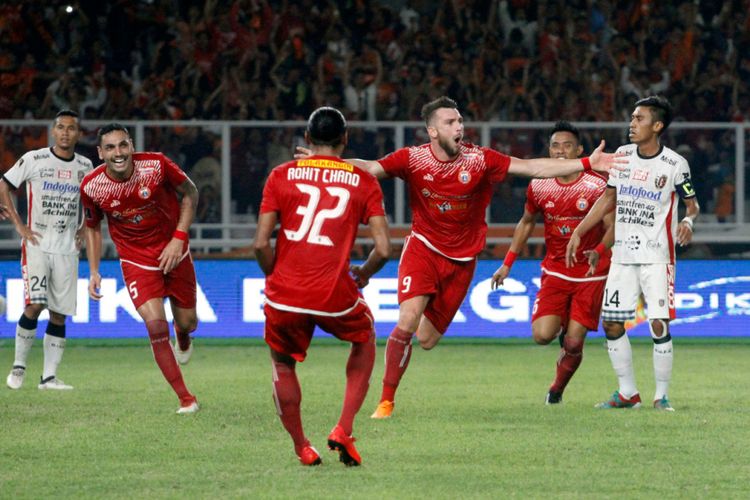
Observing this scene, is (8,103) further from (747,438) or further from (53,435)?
(747,438)

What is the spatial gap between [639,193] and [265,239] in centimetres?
412

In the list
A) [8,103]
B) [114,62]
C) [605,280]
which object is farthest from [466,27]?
[605,280]

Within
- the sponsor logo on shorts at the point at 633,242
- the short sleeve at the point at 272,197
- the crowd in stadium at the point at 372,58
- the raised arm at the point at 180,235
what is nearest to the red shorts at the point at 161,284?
the raised arm at the point at 180,235

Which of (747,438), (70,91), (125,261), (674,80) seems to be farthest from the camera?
(674,80)

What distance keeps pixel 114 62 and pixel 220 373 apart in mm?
8916

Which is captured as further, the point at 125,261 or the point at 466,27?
the point at 466,27

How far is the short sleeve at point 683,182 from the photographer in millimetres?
10180

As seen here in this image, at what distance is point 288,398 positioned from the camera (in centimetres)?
733

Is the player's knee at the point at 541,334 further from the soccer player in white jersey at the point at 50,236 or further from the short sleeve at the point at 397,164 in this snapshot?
the soccer player in white jersey at the point at 50,236

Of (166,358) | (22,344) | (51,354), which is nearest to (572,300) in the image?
(166,358)

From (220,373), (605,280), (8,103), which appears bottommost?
(220,373)

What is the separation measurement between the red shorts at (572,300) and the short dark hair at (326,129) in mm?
4057

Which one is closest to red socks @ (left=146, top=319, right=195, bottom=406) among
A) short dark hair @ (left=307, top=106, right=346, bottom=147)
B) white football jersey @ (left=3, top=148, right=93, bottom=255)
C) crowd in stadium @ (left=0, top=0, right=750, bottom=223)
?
white football jersey @ (left=3, top=148, right=93, bottom=255)

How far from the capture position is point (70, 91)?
64.8 feet
